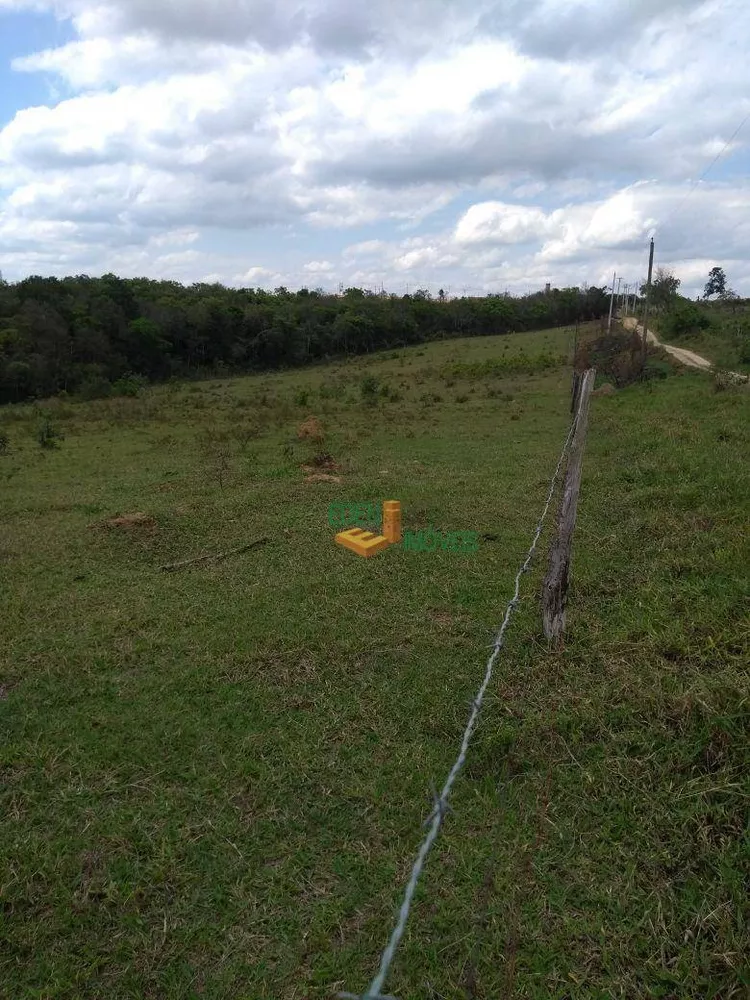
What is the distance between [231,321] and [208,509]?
1435 inches

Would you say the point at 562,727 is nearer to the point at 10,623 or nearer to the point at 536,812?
the point at 536,812

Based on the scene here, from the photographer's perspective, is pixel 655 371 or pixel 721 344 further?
pixel 721 344

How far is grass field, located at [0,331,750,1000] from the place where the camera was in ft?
7.50

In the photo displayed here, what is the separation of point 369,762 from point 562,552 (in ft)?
6.00

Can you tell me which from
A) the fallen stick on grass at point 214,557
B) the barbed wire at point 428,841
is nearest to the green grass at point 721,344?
the fallen stick on grass at point 214,557

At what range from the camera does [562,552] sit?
12.9 ft

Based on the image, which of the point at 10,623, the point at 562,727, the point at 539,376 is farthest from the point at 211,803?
the point at 539,376

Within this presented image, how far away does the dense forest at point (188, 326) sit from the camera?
30.7m

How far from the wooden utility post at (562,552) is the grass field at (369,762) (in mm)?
223

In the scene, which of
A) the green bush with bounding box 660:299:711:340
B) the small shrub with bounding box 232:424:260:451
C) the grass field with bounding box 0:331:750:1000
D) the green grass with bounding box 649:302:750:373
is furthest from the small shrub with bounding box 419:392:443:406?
the green bush with bounding box 660:299:711:340

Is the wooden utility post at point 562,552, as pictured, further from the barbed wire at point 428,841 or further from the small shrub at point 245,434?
the small shrub at point 245,434

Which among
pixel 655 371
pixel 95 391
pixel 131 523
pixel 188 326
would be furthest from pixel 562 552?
pixel 188 326

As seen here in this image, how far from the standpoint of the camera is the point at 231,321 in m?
41.6

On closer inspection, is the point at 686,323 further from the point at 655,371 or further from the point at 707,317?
the point at 655,371
